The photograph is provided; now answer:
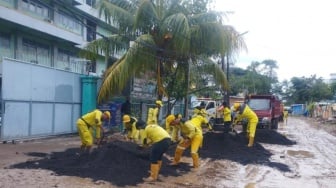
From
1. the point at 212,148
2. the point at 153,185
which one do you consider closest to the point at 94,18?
the point at 212,148

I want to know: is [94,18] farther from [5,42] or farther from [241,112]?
[241,112]

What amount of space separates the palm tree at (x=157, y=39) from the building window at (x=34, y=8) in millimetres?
8815

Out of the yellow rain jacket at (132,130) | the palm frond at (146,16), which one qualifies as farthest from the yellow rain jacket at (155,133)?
the palm frond at (146,16)

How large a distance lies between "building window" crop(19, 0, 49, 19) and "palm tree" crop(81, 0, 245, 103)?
28.9 feet

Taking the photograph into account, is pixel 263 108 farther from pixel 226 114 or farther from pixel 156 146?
pixel 156 146

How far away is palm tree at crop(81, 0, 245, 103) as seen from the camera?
57.9 ft

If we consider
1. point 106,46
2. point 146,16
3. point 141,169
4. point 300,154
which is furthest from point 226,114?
point 141,169

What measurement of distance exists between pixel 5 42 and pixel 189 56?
11.7 meters

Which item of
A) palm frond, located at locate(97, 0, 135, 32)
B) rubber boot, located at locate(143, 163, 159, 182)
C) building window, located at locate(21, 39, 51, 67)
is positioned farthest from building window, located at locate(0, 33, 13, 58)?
rubber boot, located at locate(143, 163, 159, 182)

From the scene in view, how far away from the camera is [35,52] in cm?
2745

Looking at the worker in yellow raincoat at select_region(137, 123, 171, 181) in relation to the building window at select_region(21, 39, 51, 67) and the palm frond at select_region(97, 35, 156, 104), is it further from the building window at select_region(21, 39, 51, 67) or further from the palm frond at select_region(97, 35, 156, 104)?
the building window at select_region(21, 39, 51, 67)

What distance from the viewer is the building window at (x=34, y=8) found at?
25.6 meters

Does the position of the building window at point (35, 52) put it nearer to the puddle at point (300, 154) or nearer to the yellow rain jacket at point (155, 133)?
the puddle at point (300, 154)

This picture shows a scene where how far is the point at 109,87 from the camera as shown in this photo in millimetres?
17344
